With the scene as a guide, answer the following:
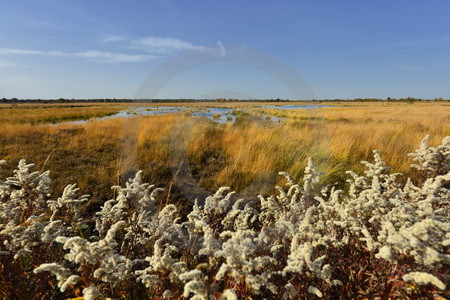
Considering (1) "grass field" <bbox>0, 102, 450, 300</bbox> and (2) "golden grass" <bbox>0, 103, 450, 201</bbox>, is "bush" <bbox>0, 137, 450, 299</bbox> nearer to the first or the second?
(1) "grass field" <bbox>0, 102, 450, 300</bbox>

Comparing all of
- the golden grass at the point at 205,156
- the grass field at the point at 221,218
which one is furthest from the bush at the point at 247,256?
the golden grass at the point at 205,156

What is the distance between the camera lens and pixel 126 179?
6.12 metres

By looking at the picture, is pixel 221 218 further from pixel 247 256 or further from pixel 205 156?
pixel 205 156

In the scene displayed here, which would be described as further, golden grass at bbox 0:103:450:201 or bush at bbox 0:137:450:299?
golden grass at bbox 0:103:450:201

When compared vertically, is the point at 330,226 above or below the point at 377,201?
below

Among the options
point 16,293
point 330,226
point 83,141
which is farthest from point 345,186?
point 83,141

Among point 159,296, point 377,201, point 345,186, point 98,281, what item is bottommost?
point 345,186

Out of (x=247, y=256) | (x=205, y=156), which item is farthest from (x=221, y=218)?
(x=205, y=156)

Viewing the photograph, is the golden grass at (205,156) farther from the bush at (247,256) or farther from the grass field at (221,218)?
the bush at (247,256)

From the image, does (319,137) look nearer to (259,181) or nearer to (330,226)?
(259,181)

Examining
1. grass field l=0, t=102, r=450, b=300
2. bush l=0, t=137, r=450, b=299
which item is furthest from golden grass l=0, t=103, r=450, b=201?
bush l=0, t=137, r=450, b=299

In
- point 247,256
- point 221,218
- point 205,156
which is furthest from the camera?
point 205,156

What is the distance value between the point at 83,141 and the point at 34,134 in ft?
13.8

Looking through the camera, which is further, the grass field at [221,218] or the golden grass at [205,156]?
the golden grass at [205,156]
